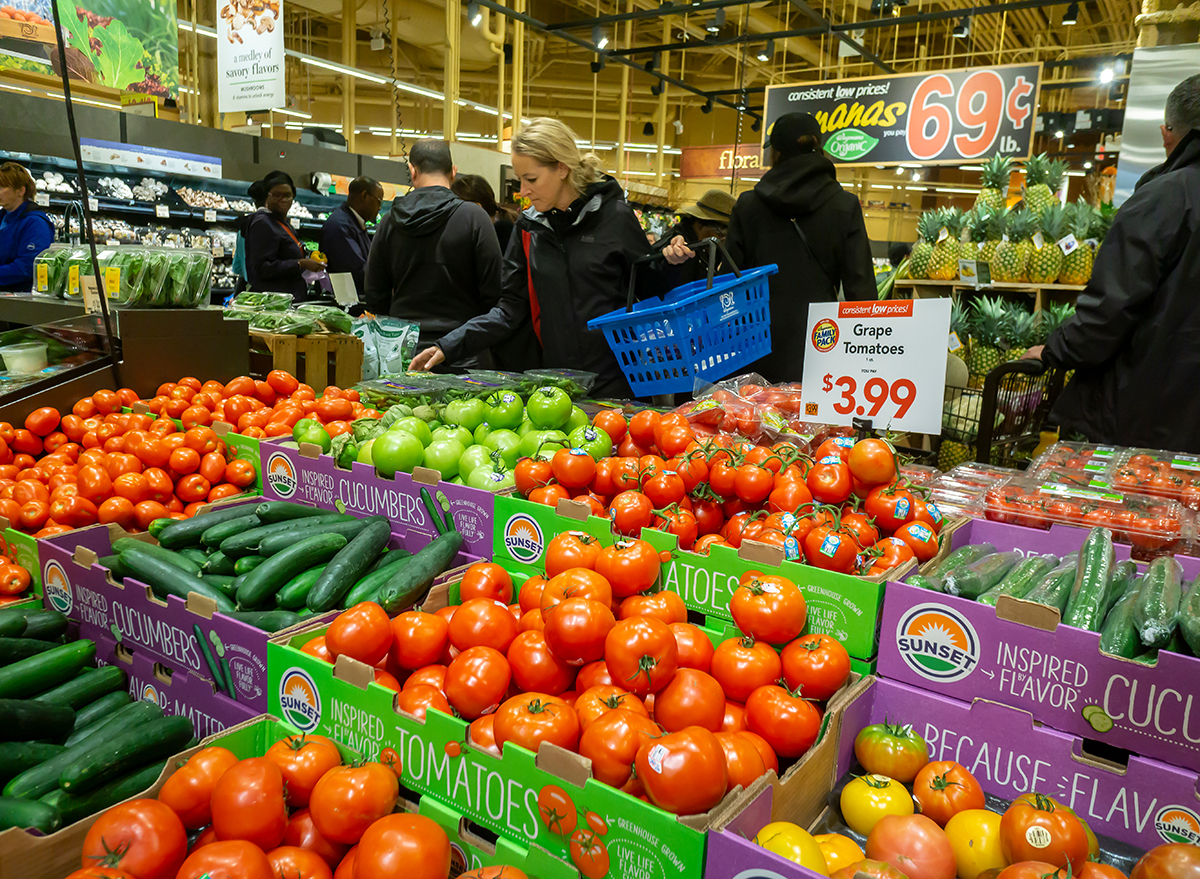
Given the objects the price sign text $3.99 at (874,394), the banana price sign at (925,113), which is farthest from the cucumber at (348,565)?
the banana price sign at (925,113)

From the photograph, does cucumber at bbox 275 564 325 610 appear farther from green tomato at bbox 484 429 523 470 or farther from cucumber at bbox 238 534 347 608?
green tomato at bbox 484 429 523 470

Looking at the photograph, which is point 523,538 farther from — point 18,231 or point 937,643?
point 18,231

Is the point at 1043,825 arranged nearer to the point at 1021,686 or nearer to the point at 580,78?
the point at 1021,686

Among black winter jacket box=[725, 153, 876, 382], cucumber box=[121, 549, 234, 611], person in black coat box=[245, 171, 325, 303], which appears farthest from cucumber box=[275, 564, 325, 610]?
person in black coat box=[245, 171, 325, 303]

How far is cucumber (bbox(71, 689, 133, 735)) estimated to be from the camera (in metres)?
1.77

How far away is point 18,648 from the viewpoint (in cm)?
187

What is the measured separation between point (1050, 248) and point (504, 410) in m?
4.12

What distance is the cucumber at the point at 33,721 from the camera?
1576mm

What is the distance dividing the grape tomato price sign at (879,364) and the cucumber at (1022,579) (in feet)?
1.45

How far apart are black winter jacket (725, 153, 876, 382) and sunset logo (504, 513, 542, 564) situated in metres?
1.89

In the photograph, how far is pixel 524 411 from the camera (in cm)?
264

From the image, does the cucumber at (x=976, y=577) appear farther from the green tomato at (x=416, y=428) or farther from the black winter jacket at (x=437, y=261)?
the black winter jacket at (x=437, y=261)

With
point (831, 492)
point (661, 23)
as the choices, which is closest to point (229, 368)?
point (831, 492)

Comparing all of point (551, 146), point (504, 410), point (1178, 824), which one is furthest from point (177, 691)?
point (551, 146)
